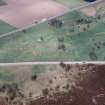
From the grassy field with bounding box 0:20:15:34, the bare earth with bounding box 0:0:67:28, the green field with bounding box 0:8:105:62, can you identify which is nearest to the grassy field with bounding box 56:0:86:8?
the bare earth with bounding box 0:0:67:28

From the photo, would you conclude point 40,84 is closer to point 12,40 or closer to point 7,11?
point 12,40

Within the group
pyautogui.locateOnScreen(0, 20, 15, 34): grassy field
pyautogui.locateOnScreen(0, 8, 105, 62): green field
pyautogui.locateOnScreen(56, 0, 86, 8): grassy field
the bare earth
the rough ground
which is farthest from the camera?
pyautogui.locateOnScreen(56, 0, 86, 8): grassy field

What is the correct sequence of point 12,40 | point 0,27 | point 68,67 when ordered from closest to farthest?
1. point 68,67
2. point 12,40
3. point 0,27

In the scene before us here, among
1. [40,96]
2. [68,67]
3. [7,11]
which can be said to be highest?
[7,11]

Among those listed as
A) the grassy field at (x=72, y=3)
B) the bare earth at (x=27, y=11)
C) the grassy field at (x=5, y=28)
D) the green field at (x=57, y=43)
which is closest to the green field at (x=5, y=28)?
the grassy field at (x=5, y=28)

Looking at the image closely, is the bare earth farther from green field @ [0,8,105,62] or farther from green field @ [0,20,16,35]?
green field @ [0,8,105,62]

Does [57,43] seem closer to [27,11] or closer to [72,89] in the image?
[72,89]

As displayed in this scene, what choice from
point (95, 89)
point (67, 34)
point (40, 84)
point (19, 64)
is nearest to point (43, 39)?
point (67, 34)
